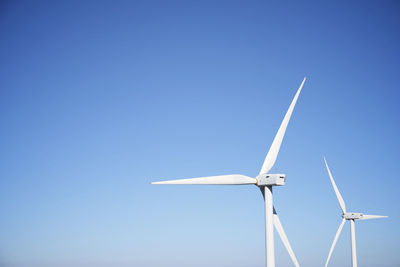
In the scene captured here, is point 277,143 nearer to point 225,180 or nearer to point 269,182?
point 269,182

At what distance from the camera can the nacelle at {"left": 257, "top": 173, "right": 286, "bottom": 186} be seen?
50653 mm

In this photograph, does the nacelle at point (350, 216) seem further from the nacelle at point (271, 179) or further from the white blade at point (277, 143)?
the nacelle at point (271, 179)

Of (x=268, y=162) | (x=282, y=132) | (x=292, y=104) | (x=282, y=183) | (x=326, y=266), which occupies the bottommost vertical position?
(x=326, y=266)

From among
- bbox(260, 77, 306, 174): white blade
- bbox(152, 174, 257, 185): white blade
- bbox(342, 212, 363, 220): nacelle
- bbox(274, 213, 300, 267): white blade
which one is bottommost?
bbox(274, 213, 300, 267): white blade

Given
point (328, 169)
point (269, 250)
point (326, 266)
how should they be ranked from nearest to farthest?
point (269, 250), point (326, 266), point (328, 169)

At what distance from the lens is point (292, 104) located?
53.8m

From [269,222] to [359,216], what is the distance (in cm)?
5697

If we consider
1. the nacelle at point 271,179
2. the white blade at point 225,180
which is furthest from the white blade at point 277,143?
the white blade at point 225,180

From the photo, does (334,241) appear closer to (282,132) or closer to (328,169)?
(328,169)

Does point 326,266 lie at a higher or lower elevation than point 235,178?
lower

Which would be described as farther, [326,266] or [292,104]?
[326,266]

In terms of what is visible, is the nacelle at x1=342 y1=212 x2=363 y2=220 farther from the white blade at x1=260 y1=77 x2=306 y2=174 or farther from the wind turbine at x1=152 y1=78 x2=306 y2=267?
the white blade at x1=260 y1=77 x2=306 y2=174

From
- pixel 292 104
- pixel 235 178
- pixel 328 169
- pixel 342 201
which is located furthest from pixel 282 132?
pixel 342 201

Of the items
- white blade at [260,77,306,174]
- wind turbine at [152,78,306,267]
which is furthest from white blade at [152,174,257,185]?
white blade at [260,77,306,174]
